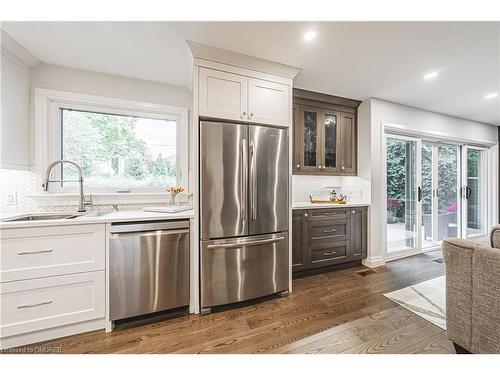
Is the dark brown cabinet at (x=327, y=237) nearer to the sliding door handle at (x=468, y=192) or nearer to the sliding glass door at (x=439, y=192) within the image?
the sliding glass door at (x=439, y=192)

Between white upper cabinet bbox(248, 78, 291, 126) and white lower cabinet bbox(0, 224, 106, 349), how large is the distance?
178 centimetres

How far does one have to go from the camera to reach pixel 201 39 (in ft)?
6.06

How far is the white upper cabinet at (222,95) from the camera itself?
199 cm

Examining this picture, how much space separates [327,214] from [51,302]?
293cm

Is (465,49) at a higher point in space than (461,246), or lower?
higher

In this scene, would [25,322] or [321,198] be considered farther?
[321,198]

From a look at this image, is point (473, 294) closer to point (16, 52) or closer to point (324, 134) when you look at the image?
point (324, 134)

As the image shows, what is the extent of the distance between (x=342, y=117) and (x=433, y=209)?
269cm

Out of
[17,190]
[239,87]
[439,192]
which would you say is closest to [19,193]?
[17,190]

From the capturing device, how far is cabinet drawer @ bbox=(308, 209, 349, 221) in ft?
9.14

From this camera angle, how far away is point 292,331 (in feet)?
5.76

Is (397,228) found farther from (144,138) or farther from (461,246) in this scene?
(144,138)

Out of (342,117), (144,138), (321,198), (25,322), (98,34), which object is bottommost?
(25,322)

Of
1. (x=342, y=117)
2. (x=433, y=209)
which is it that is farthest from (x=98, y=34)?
(x=433, y=209)
